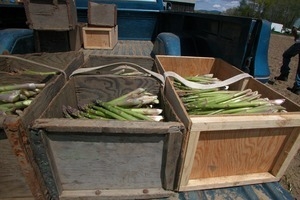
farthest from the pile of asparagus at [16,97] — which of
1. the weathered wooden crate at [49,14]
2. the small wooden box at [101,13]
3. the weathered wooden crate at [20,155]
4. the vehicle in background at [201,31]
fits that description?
the small wooden box at [101,13]

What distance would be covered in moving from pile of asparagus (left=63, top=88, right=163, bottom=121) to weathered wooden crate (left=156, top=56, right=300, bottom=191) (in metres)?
0.27

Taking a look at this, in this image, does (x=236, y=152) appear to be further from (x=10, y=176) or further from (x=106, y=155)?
(x=10, y=176)

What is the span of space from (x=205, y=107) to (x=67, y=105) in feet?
4.45

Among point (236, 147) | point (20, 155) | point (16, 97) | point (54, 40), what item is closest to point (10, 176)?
point (20, 155)

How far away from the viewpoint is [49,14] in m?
4.11

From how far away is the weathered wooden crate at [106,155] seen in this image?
4.16 feet

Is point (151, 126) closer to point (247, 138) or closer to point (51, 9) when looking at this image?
point (247, 138)

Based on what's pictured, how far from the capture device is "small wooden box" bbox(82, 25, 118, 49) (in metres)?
5.32

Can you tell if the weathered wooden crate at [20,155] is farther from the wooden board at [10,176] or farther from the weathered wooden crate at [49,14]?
the weathered wooden crate at [49,14]

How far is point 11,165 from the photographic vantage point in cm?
135

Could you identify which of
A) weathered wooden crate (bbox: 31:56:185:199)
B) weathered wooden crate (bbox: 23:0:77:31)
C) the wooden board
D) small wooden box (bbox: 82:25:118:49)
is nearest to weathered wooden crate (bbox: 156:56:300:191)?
weathered wooden crate (bbox: 31:56:185:199)

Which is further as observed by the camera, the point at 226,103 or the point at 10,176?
the point at 226,103

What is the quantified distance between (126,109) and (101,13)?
4.33 meters

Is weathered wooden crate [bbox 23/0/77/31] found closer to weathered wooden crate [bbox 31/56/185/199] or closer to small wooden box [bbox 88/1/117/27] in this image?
small wooden box [bbox 88/1/117/27]
